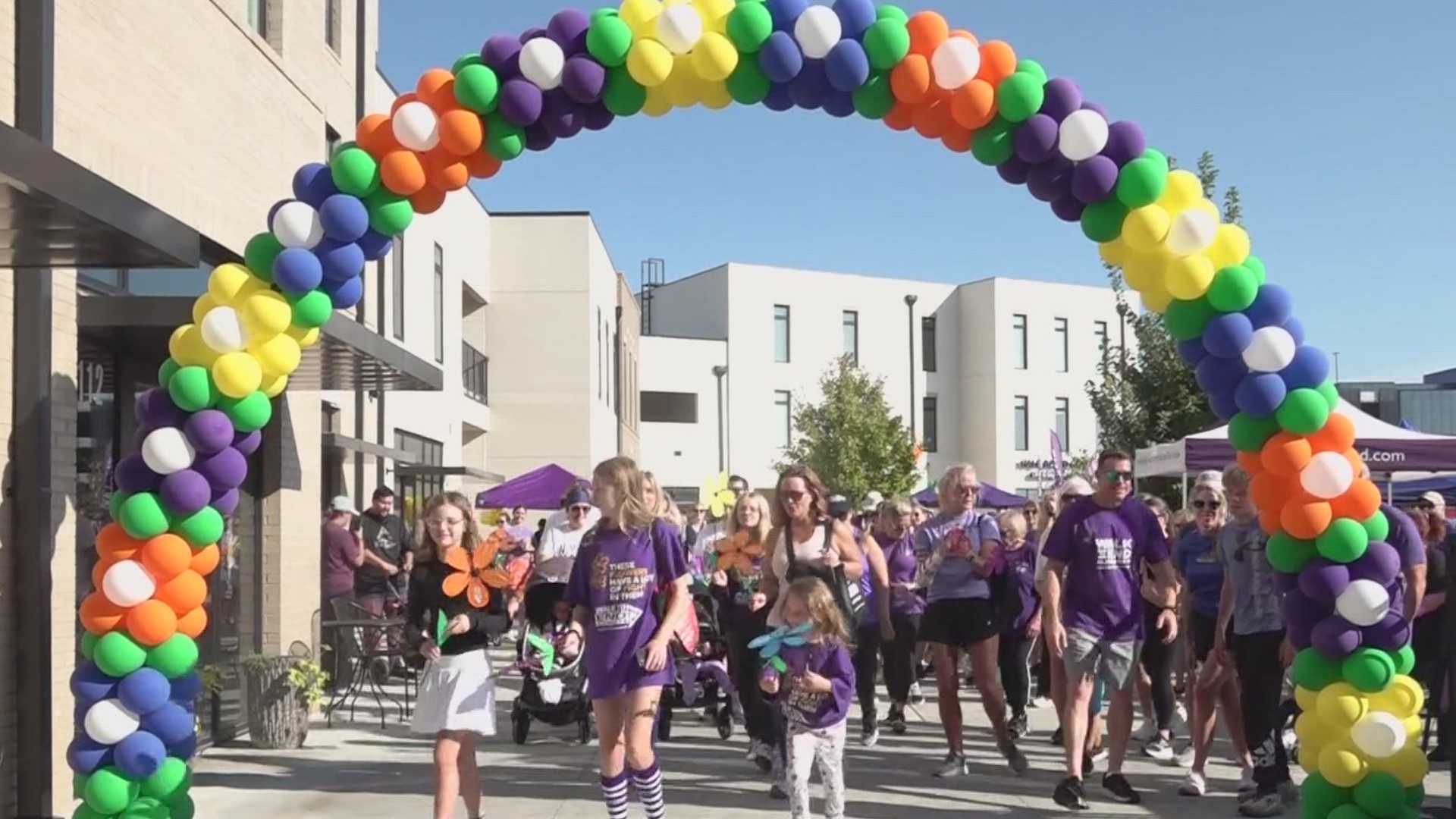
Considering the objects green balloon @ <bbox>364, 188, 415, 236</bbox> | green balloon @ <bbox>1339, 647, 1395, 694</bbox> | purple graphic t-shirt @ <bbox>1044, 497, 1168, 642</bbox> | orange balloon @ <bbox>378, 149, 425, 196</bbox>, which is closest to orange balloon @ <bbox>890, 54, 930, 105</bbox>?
orange balloon @ <bbox>378, 149, 425, 196</bbox>

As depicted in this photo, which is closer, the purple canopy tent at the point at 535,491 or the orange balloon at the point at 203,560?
the orange balloon at the point at 203,560

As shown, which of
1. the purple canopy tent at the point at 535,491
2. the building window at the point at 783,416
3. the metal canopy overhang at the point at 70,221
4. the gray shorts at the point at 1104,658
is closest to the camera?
the metal canopy overhang at the point at 70,221

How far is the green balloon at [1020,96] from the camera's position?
6527 millimetres

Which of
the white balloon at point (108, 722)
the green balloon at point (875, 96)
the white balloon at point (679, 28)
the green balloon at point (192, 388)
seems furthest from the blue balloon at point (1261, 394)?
the white balloon at point (108, 722)

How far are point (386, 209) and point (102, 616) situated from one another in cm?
225

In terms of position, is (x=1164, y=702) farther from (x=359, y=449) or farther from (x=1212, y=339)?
(x=359, y=449)

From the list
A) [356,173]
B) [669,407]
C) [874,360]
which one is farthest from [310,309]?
[874,360]

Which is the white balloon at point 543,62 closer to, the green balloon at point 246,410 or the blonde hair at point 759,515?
the green balloon at point 246,410

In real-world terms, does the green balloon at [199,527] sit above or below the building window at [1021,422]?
below

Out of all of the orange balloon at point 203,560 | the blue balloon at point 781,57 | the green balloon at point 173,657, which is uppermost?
the blue balloon at point 781,57

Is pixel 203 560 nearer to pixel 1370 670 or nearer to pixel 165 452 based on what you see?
pixel 165 452

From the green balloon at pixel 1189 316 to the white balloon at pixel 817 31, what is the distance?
6.54ft

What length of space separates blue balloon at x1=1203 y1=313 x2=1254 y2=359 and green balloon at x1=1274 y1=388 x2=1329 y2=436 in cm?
30

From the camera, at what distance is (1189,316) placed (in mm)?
6590
